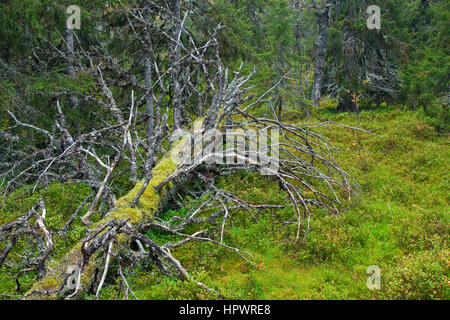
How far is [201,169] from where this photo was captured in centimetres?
728

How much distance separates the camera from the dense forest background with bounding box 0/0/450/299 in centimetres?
464

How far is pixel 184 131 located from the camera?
7.65m

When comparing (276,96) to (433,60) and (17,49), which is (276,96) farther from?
(17,49)

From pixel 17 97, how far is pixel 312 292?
22.9ft

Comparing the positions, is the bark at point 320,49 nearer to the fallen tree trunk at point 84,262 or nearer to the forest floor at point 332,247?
the forest floor at point 332,247

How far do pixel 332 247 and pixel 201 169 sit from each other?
3.30 metres

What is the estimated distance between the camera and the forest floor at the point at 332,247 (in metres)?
4.38

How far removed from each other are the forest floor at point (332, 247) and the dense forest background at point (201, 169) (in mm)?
26
